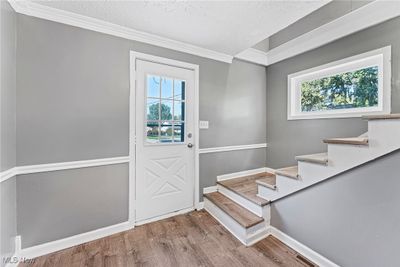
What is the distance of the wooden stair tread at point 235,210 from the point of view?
1949 millimetres

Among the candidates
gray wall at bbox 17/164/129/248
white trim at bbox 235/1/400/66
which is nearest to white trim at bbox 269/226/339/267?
gray wall at bbox 17/164/129/248

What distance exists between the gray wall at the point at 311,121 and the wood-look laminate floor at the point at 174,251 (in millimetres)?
1559

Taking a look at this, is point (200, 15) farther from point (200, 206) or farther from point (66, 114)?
point (200, 206)

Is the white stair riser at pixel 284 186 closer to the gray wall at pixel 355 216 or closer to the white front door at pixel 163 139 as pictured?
the gray wall at pixel 355 216

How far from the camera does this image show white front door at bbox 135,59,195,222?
88.7 inches

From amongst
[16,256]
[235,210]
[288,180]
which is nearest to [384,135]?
[288,180]

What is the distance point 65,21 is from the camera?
1.81 m

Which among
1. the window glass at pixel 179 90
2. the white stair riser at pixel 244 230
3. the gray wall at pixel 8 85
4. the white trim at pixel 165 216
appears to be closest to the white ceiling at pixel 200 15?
the gray wall at pixel 8 85

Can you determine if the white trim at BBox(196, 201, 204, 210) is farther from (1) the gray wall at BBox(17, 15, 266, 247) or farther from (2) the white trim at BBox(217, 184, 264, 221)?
(1) the gray wall at BBox(17, 15, 266, 247)

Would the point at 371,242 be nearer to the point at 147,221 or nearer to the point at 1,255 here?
the point at 147,221

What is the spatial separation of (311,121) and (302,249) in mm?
1758

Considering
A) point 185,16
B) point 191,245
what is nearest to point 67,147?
point 191,245

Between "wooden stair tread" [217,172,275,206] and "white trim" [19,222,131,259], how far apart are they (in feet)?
4.76

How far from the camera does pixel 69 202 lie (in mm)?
1838
